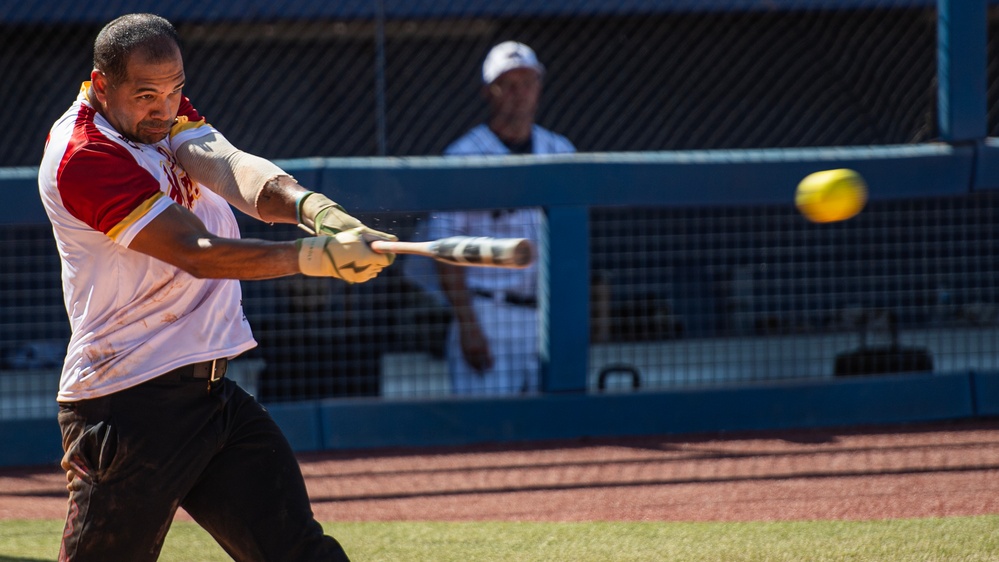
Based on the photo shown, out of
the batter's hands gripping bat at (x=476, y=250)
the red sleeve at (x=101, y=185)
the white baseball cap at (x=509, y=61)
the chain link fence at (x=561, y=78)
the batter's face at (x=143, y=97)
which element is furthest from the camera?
the chain link fence at (x=561, y=78)

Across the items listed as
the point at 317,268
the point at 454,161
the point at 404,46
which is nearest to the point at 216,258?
the point at 317,268

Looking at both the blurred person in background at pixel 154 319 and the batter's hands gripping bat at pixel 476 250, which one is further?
the blurred person in background at pixel 154 319

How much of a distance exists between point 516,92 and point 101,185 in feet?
12.0

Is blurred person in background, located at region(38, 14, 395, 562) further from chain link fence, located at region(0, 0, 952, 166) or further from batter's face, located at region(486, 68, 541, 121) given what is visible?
chain link fence, located at region(0, 0, 952, 166)

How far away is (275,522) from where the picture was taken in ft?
8.32

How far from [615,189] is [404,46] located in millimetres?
4631

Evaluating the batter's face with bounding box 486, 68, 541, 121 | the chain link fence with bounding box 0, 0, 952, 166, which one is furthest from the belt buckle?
the chain link fence with bounding box 0, 0, 952, 166

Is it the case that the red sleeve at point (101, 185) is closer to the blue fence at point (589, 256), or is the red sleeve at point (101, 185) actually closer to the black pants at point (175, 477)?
the black pants at point (175, 477)

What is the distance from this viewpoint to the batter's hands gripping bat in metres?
2.05

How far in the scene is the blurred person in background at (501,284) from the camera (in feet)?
18.9

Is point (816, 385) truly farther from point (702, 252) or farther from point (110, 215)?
point (110, 215)

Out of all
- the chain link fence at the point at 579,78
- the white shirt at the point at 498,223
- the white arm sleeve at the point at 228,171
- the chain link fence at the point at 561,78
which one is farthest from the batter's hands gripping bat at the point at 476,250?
the chain link fence at the point at 561,78

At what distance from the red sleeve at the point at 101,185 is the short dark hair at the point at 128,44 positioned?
0.19 meters

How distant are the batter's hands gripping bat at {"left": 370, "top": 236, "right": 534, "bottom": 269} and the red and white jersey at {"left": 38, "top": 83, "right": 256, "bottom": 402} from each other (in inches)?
23.0
